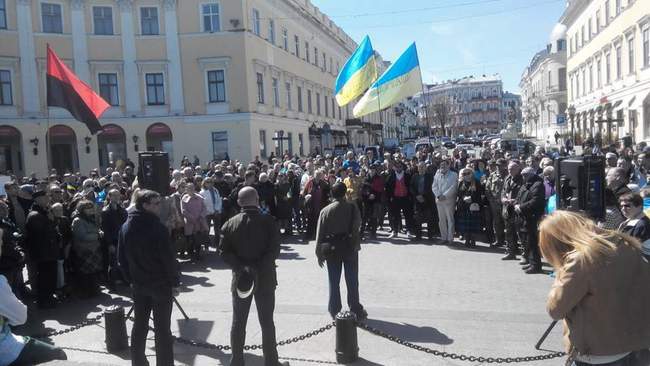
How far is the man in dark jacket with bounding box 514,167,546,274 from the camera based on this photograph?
29.7 ft

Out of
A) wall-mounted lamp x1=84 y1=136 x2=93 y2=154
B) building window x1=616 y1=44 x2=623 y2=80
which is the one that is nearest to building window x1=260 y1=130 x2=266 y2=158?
wall-mounted lamp x1=84 y1=136 x2=93 y2=154

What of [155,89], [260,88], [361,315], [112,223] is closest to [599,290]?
[361,315]

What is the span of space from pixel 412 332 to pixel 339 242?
4.72 feet

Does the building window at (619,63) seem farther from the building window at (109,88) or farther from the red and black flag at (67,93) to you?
the red and black flag at (67,93)

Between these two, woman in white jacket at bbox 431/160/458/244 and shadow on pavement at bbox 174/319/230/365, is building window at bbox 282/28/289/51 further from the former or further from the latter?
shadow on pavement at bbox 174/319/230/365

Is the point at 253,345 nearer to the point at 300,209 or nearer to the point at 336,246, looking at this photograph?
the point at 336,246

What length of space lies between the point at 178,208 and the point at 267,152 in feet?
82.9

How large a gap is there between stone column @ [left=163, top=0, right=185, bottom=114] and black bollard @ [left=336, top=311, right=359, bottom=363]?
97.1 ft

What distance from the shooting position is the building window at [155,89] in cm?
3262

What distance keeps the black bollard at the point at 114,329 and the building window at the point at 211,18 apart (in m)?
29.1

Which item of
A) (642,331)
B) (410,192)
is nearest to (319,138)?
(410,192)

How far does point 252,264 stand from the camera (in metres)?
5.33

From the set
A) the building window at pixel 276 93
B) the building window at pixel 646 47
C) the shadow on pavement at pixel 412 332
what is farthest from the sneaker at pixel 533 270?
the building window at pixel 276 93

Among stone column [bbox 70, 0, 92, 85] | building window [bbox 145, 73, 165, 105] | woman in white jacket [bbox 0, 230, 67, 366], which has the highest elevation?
stone column [bbox 70, 0, 92, 85]
